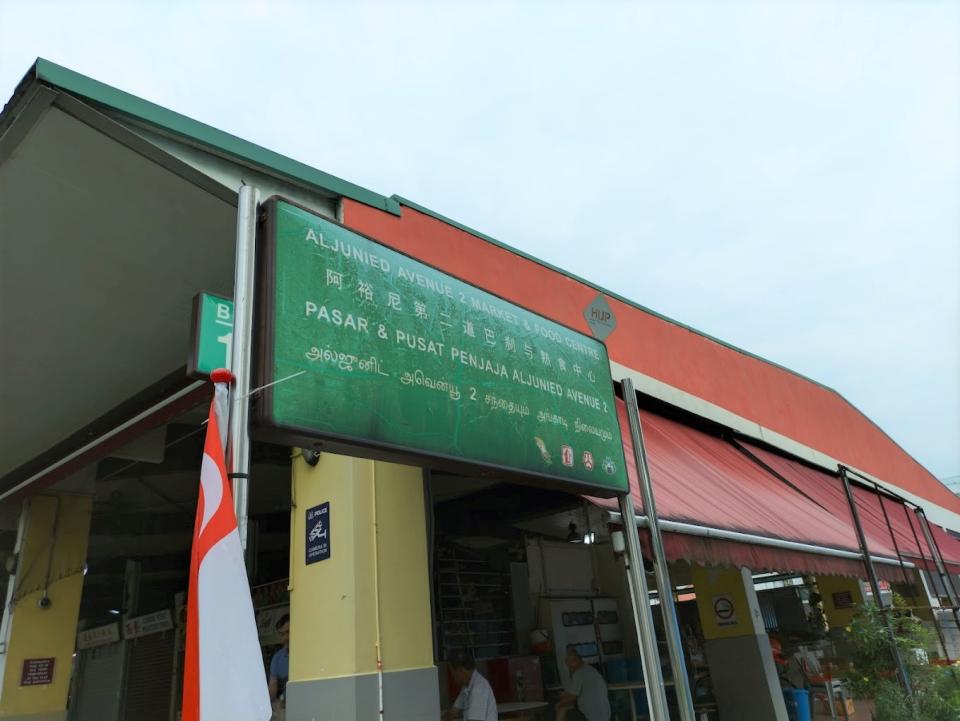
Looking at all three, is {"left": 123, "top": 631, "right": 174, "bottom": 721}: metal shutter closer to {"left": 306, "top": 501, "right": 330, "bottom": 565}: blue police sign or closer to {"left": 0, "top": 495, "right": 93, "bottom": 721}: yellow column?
{"left": 0, "top": 495, "right": 93, "bottom": 721}: yellow column

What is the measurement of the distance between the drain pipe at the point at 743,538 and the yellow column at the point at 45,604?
6.39m

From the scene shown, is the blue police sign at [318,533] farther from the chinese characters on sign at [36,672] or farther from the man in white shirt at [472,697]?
the chinese characters on sign at [36,672]

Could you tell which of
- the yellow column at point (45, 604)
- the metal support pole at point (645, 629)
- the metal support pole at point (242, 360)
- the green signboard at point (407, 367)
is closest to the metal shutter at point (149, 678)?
the yellow column at point (45, 604)

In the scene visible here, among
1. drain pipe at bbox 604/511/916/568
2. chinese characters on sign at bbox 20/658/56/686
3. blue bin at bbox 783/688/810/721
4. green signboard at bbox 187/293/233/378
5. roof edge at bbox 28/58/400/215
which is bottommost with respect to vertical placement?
blue bin at bbox 783/688/810/721

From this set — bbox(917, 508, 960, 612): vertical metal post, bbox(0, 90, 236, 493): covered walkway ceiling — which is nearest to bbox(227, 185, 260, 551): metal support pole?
bbox(0, 90, 236, 493): covered walkway ceiling

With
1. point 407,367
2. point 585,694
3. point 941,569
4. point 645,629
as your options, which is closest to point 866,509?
point 941,569

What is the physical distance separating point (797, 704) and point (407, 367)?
8654 millimetres

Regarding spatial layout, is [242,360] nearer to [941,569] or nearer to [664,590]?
[664,590]

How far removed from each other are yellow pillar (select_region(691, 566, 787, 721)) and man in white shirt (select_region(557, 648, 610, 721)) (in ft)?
5.77

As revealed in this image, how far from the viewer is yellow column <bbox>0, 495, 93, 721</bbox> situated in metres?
7.43

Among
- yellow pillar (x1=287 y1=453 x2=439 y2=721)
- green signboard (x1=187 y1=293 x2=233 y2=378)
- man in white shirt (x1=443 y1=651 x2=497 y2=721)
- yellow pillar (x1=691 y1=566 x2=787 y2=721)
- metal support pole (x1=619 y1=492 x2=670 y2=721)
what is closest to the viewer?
green signboard (x1=187 y1=293 x2=233 y2=378)

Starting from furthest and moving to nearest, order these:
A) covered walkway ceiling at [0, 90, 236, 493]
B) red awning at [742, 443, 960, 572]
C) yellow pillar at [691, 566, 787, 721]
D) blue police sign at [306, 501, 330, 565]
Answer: red awning at [742, 443, 960, 572] → yellow pillar at [691, 566, 787, 721] → blue police sign at [306, 501, 330, 565] → covered walkway ceiling at [0, 90, 236, 493]

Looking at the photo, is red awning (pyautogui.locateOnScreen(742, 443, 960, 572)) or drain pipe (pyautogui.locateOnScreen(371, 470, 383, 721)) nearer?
drain pipe (pyautogui.locateOnScreen(371, 470, 383, 721))

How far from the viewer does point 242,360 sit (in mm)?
2338
